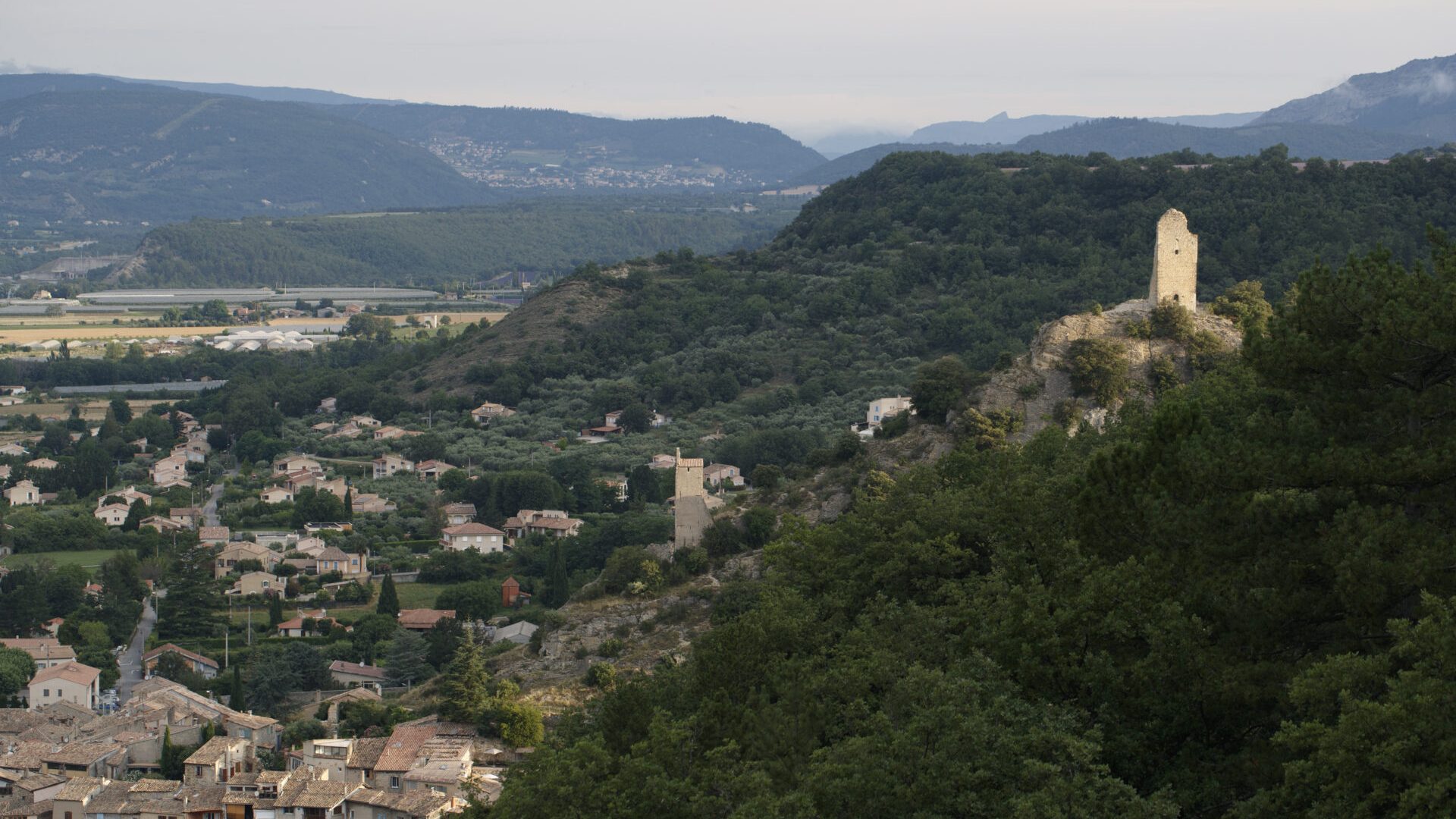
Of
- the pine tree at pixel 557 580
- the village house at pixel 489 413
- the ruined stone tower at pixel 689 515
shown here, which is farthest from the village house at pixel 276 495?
the ruined stone tower at pixel 689 515

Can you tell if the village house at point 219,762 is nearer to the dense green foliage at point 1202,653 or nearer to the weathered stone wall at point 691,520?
the weathered stone wall at point 691,520

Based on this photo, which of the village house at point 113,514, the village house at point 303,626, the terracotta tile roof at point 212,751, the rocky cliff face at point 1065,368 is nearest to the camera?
the terracotta tile roof at point 212,751

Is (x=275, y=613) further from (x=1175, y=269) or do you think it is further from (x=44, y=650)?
(x=1175, y=269)

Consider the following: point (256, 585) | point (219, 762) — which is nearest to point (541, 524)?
point (256, 585)

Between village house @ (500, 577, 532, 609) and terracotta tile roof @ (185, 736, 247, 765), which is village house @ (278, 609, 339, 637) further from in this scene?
terracotta tile roof @ (185, 736, 247, 765)

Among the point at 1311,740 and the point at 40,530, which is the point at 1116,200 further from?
the point at 1311,740

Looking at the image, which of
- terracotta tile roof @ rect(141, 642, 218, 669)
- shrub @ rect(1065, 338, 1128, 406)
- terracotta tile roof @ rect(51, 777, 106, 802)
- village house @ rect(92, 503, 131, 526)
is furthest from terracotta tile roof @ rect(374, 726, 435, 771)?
village house @ rect(92, 503, 131, 526)
